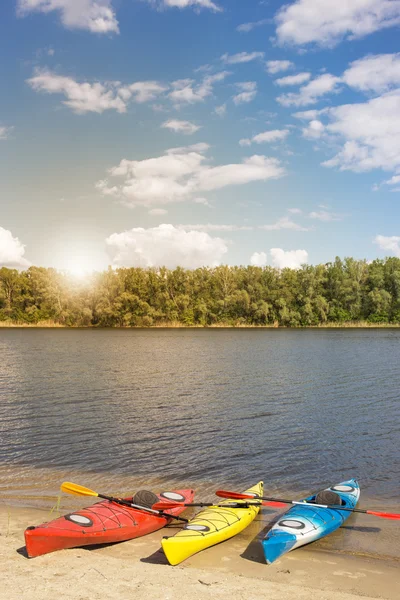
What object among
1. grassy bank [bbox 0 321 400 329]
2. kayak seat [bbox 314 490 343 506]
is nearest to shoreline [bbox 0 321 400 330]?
grassy bank [bbox 0 321 400 329]

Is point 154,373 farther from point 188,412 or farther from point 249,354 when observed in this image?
point 249,354

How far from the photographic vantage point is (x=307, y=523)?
9.22m

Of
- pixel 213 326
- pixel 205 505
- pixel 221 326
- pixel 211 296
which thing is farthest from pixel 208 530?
pixel 211 296

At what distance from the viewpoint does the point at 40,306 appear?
394 ft

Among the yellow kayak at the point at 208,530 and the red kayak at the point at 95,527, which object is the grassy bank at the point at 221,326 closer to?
the yellow kayak at the point at 208,530

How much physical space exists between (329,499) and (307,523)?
4.52 feet

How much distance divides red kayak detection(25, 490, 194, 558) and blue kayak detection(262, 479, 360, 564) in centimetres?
227

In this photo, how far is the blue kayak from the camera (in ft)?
27.3

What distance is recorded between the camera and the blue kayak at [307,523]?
328 inches

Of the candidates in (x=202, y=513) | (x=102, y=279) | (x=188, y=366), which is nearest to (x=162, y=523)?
(x=202, y=513)

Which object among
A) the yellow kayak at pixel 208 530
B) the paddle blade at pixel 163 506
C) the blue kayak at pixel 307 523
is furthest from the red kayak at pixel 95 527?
the blue kayak at pixel 307 523

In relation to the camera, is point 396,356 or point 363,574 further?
point 396,356

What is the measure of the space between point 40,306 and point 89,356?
8025cm

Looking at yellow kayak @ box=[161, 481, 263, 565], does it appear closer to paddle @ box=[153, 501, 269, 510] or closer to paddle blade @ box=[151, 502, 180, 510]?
paddle @ box=[153, 501, 269, 510]
